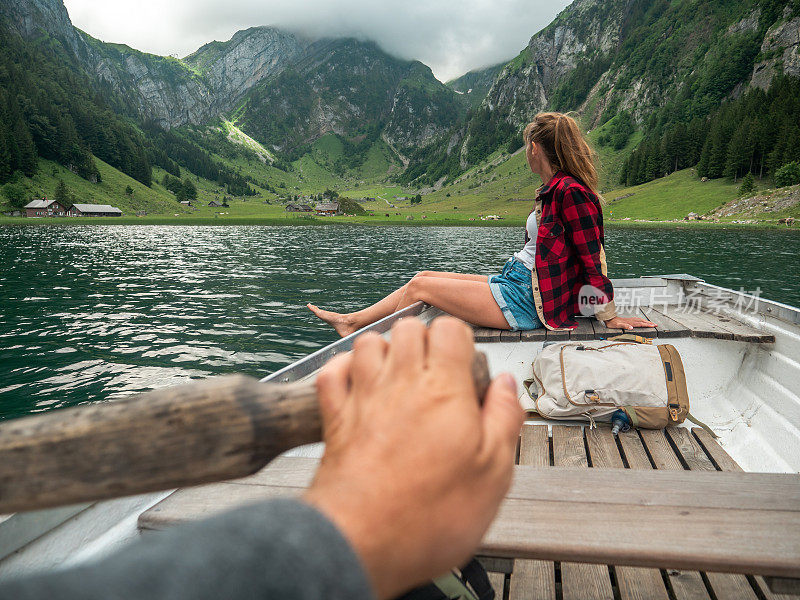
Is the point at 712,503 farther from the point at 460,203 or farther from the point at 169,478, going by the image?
the point at 460,203

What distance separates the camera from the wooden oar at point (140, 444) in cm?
88

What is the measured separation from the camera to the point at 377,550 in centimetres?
65

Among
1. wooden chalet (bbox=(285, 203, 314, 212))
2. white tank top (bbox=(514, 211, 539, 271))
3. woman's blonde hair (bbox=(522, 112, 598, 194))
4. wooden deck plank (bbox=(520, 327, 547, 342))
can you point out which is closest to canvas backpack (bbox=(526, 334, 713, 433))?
wooden deck plank (bbox=(520, 327, 547, 342))

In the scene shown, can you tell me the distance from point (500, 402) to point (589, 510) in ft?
5.00

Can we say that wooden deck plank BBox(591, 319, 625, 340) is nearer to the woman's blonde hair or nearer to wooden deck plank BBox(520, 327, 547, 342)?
wooden deck plank BBox(520, 327, 547, 342)

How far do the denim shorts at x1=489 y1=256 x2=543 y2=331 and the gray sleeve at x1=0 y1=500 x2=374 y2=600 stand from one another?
517 cm

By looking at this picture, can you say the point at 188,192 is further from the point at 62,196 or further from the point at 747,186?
the point at 747,186

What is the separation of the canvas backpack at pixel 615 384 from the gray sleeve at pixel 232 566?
442 centimetres

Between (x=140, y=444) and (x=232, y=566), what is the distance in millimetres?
490

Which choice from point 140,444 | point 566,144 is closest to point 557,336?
point 566,144

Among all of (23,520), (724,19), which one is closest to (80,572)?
(23,520)

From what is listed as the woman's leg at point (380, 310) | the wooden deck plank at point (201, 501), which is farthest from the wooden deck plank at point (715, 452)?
the wooden deck plank at point (201, 501)

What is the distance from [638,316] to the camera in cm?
623

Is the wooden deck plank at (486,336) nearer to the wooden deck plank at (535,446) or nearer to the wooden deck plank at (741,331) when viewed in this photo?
the wooden deck plank at (535,446)
